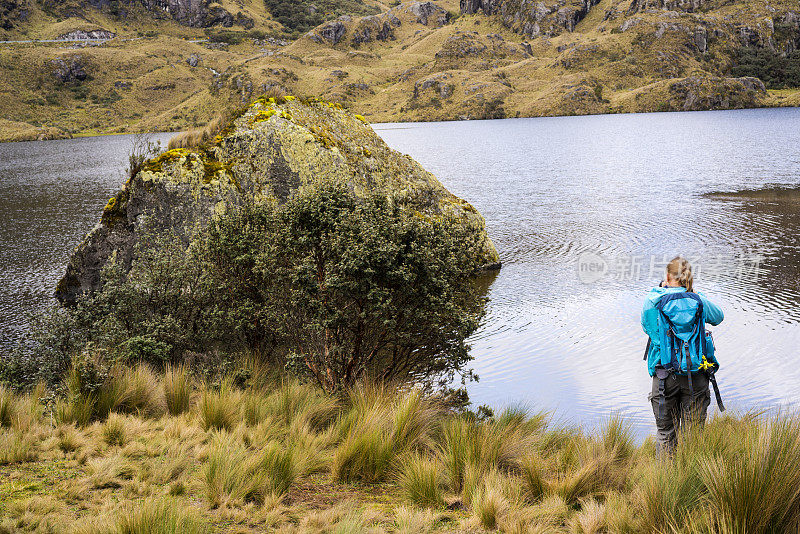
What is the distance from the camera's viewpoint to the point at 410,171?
17.5m

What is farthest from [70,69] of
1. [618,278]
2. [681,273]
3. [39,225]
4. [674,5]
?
[681,273]

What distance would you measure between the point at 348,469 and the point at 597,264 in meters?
13.5

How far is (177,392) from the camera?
6.92 meters

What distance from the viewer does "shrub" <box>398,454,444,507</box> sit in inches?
184

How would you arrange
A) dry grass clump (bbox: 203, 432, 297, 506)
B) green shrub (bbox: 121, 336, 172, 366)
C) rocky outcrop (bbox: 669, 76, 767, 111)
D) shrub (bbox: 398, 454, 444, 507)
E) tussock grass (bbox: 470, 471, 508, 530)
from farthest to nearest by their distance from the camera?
rocky outcrop (bbox: 669, 76, 767, 111), green shrub (bbox: 121, 336, 172, 366), shrub (bbox: 398, 454, 444, 507), dry grass clump (bbox: 203, 432, 297, 506), tussock grass (bbox: 470, 471, 508, 530)

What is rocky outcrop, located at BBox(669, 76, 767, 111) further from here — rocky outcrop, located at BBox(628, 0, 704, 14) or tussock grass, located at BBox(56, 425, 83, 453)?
tussock grass, located at BBox(56, 425, 83, 453)

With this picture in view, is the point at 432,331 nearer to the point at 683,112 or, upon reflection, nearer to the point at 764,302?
the point at 764,302

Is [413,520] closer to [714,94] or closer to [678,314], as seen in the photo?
[678,314]

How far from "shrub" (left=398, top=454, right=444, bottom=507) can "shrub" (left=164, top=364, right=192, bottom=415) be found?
3.28 metres

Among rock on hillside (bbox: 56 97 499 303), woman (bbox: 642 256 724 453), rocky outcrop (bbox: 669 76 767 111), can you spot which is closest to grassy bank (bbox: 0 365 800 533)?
woman (bbox: 642 256 724 453)

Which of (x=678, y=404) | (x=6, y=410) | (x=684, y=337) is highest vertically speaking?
(x=684, y=337)

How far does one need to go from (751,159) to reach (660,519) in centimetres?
4694

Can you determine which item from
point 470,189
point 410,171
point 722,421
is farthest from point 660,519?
point 470,189

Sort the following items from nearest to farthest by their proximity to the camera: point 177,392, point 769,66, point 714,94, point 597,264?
1. point 177,392
2. point 597,264
3. point 714,94
4. point 769,66
